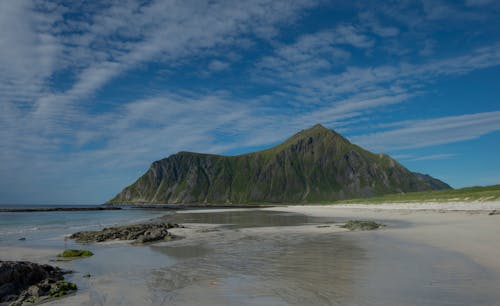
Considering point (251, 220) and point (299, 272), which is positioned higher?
point (299, 272)

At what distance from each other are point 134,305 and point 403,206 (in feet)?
212

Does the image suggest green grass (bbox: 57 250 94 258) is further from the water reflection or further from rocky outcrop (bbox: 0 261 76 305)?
the water reflection

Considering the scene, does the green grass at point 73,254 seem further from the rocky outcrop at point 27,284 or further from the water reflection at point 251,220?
the water reflection at point 251,220

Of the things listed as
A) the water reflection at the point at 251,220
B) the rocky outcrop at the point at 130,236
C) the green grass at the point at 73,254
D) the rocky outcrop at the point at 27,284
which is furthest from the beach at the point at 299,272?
the water reflection at the point at 251,220

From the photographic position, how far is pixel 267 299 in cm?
1012

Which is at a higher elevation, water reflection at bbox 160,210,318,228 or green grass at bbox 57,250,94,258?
green grass at bbox 57,250,94,258

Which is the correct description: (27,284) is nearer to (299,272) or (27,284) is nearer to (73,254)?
Result: (73,254)

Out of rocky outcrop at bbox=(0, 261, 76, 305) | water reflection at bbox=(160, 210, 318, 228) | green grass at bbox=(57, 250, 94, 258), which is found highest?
rocky outcrop at bbox=(0, 261, 76, 305)

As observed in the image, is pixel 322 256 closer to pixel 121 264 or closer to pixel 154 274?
pixel 154 274

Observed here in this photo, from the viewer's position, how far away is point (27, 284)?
1271 centimetres

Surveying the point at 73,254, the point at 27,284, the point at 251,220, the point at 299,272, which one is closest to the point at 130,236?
the point at 73,254

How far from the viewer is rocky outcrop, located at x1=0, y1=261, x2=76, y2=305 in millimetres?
11391

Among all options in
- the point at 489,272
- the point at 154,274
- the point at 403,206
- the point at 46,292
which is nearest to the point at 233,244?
the point at 154,274

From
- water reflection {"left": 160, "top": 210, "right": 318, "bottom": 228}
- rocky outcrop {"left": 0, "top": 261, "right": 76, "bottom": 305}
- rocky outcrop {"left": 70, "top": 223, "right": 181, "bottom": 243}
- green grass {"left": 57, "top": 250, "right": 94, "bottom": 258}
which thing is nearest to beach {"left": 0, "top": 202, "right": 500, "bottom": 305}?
green grass {"left": 57, "top": 250, "right": 94, "bottom": 258}
